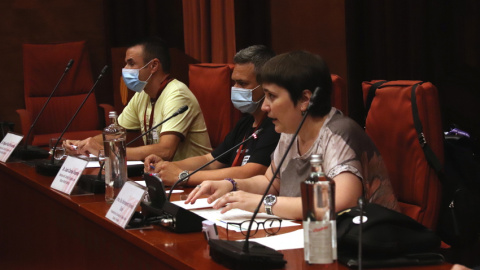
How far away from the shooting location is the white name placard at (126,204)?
6.63 ft

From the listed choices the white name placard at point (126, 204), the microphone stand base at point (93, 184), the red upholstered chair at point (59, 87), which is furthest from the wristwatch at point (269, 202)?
the red upholstered chair at point (59, 87)

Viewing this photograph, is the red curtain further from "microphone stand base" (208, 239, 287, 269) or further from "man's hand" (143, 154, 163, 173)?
"microphone stand base" (208, 239, 287, 269)

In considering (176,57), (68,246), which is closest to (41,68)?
(176,57)

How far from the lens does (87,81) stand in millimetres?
5941

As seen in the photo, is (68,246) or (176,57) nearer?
(68,246)

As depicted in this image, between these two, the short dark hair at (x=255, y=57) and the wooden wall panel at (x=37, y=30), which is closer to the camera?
the short dark hair at (x=255, y=57)

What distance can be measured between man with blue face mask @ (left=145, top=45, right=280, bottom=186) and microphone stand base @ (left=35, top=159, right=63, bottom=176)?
499 mm

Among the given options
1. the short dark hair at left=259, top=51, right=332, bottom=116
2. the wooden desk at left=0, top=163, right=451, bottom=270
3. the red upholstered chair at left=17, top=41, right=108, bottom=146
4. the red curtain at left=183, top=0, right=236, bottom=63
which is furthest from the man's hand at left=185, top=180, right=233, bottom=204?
the red upholstered chair at left=17, top=41, right=108, bottom=146

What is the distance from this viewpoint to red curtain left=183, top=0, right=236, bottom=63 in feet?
15.8

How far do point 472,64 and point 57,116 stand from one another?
3.63 m

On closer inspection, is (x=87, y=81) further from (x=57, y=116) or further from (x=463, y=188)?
(x=463, y=188)

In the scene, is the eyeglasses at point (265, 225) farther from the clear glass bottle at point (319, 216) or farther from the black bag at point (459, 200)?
the black bag at point (459, 200)

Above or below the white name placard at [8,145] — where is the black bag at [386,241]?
above

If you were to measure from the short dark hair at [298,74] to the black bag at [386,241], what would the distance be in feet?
2.10
